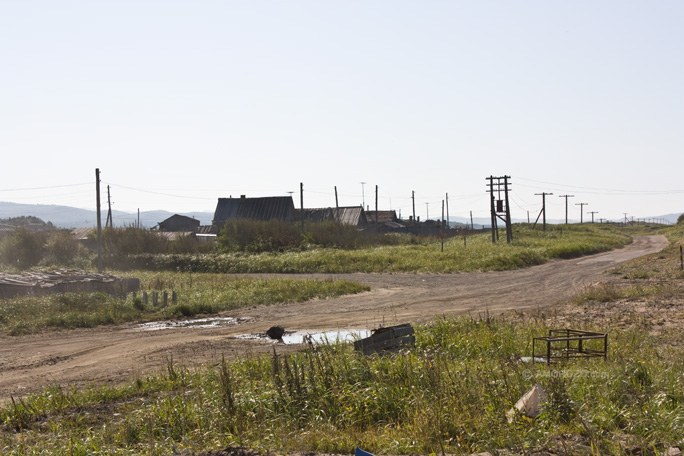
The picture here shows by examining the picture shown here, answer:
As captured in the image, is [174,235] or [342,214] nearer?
[174,235]

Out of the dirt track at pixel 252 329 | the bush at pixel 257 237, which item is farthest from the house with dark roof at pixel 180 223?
the dirt track at pixel 252 329

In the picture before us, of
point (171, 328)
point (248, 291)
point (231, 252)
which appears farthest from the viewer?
point (231, 252)

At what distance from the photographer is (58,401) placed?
29.7 ft

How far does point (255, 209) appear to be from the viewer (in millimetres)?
65688

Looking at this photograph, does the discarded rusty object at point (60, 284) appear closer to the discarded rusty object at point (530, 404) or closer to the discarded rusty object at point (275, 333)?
the discarded rusty object at point (275, 333)

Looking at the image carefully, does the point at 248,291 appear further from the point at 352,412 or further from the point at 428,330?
the point at 352,412

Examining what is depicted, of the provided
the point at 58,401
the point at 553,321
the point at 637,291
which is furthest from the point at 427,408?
the point at 637,291

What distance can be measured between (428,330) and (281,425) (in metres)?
6.59

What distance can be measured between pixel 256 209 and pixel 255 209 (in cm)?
13

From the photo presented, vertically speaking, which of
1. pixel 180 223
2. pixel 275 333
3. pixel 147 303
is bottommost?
pixel 275 333

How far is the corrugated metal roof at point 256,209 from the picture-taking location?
6438 centimetres

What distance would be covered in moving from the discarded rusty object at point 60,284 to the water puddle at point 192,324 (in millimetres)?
5130

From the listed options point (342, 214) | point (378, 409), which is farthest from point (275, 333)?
point (342, 214)

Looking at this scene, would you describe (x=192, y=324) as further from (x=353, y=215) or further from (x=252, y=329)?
(x=353, y=215)
